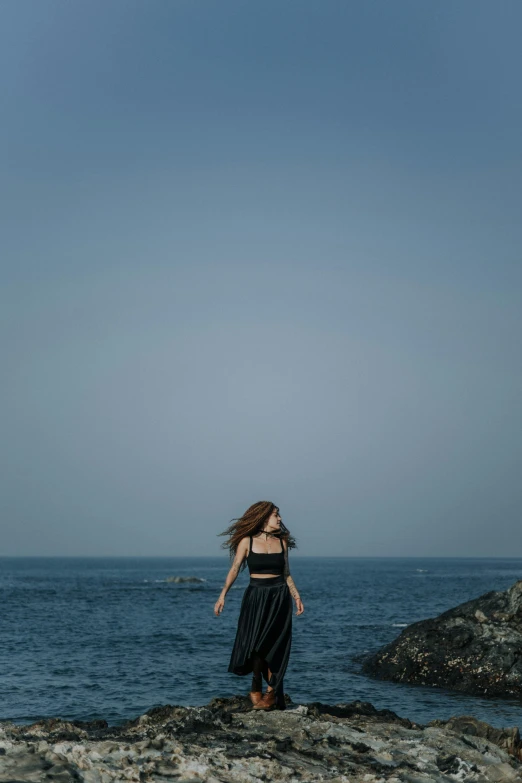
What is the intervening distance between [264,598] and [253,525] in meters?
1.05

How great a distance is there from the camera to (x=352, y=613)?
153 ft

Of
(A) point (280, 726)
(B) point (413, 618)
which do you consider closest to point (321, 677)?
(A) point (280, 726)

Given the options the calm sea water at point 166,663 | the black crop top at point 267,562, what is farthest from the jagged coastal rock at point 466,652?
the black crop top at point 267,562

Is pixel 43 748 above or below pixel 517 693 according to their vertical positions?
above

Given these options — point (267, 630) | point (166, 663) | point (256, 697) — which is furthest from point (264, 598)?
point (166, 663)

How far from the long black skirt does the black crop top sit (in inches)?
4.5

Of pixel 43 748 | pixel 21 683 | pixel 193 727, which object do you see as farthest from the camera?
pixel 21 683

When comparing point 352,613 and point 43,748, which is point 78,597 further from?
point 43,748

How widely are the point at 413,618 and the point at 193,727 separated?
118ft

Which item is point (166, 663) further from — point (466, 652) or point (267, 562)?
point (267, 562)

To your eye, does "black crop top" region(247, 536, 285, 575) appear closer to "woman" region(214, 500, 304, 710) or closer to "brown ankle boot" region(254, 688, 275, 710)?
"woman" region(214, 500, 304, 710)

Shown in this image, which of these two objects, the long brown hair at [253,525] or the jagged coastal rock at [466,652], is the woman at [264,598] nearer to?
the long brown hair at [253,525]

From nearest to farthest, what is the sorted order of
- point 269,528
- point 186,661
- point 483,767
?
point 483,767
point 269,528
point 186,661

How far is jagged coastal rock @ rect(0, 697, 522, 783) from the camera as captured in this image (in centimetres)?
799
